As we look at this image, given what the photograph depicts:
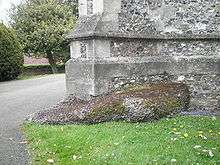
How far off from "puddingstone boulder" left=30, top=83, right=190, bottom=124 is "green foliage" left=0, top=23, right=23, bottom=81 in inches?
557

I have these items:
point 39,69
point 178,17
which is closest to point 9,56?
point 39,69

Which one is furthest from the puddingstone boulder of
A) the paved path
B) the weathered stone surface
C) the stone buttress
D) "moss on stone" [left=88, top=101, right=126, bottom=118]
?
the weathered stone surface

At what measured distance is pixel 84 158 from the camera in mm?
6969

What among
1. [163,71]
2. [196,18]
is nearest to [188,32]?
[196,18]

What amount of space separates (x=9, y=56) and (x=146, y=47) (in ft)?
48.3

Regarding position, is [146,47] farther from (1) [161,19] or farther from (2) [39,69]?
(2) [39,69]

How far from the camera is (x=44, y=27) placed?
32500 mm

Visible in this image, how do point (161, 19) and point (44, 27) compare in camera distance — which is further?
point (44, 27)

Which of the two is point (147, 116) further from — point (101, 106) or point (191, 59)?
point (191, 59)

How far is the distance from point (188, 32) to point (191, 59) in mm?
740

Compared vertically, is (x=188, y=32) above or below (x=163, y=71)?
Answer: above

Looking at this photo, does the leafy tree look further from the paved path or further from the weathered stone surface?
the weathered stone surface

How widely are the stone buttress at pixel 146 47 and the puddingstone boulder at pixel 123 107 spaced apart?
53cm

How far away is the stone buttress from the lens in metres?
10.8
